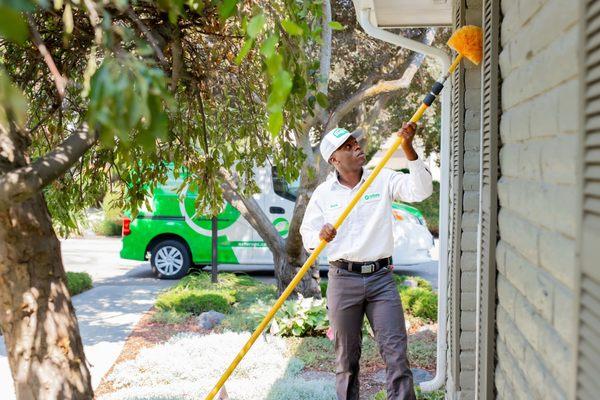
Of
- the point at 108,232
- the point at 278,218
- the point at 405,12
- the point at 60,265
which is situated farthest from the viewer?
the point at 108,232

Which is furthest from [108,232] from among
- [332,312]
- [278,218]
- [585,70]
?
[585,70]

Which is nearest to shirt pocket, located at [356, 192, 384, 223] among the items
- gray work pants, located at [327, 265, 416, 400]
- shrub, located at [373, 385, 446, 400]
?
gray work pants, located at [327, 265, 416, 400]

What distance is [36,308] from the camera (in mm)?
3293

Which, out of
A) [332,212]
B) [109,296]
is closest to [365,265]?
[332,212]

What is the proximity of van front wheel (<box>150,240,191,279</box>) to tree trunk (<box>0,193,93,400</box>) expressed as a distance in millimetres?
9471

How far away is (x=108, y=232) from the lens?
22.4 metres

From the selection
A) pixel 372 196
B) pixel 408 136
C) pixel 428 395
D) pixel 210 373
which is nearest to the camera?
pixel 408 136

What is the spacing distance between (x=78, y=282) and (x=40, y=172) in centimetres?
921

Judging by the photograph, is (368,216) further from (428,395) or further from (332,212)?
(428,395)

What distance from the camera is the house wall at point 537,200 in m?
1.53

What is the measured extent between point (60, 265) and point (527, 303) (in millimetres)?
2322

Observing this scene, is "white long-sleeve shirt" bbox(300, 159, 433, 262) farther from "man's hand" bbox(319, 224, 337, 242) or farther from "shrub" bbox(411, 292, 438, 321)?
"shrub" bbox(411, 292, 438, 321)

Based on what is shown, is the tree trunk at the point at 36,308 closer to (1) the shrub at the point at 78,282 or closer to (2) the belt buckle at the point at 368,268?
(2) the belt buckle at the point at 368,268

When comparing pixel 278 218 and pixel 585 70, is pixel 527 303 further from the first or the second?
pixel 278 218
